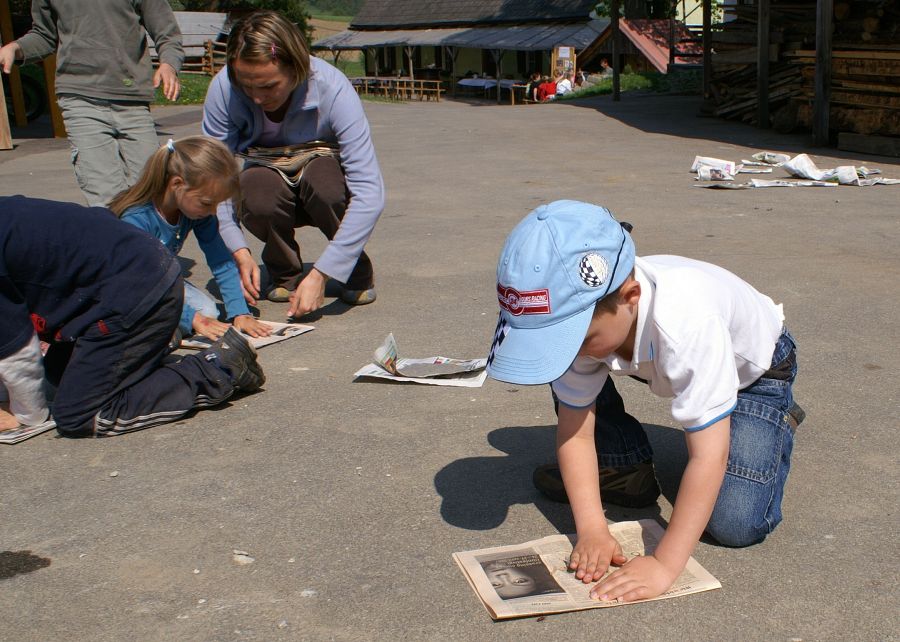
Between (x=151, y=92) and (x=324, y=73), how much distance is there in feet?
4.29

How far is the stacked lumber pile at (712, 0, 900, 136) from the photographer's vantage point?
10562mm

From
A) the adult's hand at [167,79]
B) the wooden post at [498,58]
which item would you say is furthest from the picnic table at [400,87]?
the adult's hand at [167,79]

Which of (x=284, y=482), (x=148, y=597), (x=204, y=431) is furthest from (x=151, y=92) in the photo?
(x=148, y=597)

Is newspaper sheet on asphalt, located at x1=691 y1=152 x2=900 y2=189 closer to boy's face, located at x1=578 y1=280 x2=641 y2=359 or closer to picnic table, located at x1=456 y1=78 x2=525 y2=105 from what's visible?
boy's face, located at x1=578 y1=280 x2=641 y2=359

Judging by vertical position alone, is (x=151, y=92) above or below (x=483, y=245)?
above

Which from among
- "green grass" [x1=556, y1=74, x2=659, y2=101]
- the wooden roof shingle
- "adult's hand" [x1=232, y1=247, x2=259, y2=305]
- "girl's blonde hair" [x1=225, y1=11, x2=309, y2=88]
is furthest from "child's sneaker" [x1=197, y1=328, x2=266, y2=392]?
the wooden roof shingle

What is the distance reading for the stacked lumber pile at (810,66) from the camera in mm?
10562

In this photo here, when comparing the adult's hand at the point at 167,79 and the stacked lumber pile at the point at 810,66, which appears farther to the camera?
the stacked lumber pile at the point at 810,66

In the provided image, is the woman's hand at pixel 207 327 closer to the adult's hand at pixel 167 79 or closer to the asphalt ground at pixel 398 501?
the asphalt ground at pixel 398 501

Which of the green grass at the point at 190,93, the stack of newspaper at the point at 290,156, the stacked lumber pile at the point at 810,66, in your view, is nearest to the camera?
the stack of newspaper at the point at 290,156

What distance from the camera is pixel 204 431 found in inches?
134

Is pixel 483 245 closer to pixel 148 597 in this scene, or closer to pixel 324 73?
pixel 324 73

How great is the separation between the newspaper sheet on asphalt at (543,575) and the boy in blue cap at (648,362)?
2.4 inches

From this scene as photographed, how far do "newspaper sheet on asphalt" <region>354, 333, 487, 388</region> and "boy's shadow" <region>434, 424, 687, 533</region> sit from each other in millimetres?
506
